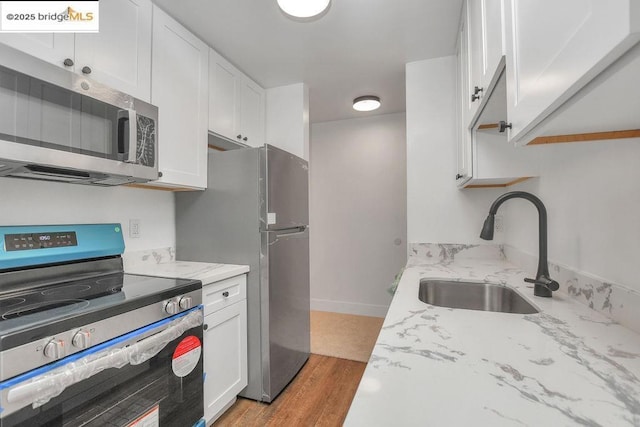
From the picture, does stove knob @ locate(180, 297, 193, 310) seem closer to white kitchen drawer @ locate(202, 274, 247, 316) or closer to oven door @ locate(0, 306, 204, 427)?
oven door @ locate(0, 306, 204, 427)

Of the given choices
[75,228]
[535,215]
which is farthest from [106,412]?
[535,215]

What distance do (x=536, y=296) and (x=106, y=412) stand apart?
63.7 inches

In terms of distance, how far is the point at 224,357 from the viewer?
1.70 metres

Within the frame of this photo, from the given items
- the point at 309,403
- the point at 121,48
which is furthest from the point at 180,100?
the point at 309,403

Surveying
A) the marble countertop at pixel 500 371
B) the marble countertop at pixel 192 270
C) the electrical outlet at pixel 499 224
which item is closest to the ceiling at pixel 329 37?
the electrical outlet at pixel 499 224

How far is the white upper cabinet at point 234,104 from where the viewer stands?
211cm

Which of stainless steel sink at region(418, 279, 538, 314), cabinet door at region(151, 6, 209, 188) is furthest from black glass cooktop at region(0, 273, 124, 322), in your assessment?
stainless steel sink at region(418, 279, 538, 314)

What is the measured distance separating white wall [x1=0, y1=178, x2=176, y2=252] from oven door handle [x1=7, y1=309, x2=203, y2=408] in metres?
0.78

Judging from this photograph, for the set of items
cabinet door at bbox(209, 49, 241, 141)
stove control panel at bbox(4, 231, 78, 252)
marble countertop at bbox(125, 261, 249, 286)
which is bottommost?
marble countertop at bbox(125, 261, 249, 286)

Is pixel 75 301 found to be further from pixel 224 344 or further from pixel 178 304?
pixel 224 344

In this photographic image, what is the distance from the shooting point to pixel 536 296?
1.14 meters

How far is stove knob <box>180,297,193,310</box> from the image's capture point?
1.34m

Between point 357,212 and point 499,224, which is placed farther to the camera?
point 357,212

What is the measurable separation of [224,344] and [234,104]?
171 centimetres
